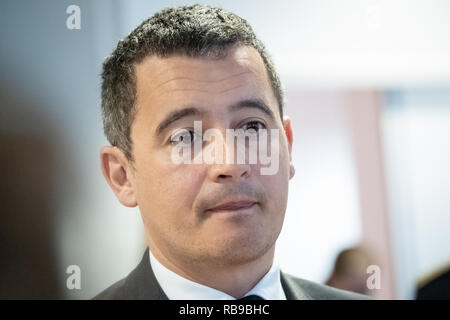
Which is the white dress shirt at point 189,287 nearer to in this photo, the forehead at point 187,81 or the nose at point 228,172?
the nose at point 228,172

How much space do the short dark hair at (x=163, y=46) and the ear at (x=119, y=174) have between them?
0.8 inches

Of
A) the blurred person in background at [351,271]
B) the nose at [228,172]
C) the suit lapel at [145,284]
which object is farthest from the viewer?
the blurred person in background at [351,271]

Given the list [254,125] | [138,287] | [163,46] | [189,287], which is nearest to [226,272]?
[189,287]

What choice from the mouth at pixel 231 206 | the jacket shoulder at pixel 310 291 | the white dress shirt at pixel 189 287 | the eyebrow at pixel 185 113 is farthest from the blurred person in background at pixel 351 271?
the eyebrow at pixel 185 113

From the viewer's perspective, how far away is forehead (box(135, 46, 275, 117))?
3.75 ft

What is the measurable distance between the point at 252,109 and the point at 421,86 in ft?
1.85

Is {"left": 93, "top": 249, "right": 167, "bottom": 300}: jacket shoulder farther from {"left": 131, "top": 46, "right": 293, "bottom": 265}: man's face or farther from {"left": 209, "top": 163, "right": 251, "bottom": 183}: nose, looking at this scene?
{"left": 209, "top": 163, "right": 251, "bottom": 183}: nose

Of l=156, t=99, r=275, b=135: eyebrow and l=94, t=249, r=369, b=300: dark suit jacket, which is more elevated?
l=156, t=99, r=275, b=135: eyebrow

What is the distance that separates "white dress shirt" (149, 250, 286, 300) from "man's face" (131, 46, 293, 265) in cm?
6

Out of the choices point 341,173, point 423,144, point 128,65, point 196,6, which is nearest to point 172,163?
point 128,65

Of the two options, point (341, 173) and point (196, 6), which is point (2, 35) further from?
point (341, 173)

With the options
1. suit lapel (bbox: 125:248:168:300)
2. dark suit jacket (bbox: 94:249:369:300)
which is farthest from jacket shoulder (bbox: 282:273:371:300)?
suit lapel (bbox: 125:248:168:300)

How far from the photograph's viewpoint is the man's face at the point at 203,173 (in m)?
1.12

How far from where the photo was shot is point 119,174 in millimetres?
1221
